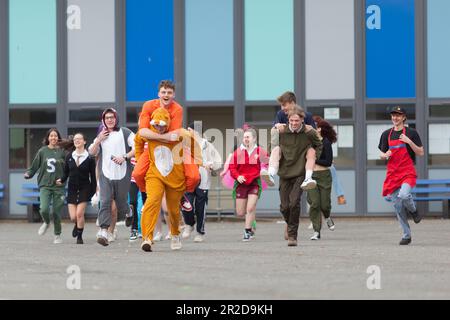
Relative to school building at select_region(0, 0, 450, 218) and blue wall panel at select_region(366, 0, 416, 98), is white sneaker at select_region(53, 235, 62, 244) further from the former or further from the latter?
blue wall panel at select_region(366, 0, 416, 98)

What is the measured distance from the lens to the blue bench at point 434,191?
25.5 metres

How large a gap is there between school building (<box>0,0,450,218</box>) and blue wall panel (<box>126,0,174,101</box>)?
0.02 meters

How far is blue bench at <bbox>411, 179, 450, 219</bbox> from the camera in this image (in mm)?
25500

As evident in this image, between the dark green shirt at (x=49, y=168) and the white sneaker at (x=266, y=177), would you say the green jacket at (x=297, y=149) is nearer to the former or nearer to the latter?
the white sneaker at (x=266, y=177)

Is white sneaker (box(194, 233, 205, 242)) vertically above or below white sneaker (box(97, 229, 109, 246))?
below

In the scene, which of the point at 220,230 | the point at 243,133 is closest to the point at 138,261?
the point at 243,133

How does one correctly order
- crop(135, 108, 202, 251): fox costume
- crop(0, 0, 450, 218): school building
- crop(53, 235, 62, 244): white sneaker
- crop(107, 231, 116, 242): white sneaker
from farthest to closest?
crop(0, 0, 450, 218): school building < crop(53, 235, 62, 244): white sneaker < crop(107, 231, 116, 242): white sneaker < crop(135, 108, 202, 251): fox costume

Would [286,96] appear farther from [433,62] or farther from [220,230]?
[433,62]

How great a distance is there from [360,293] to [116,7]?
17.5 meters

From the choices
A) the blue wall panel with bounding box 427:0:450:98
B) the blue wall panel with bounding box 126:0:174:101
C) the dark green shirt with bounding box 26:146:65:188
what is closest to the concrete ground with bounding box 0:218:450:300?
the dark green shirt with bounding box 26:146:65:188

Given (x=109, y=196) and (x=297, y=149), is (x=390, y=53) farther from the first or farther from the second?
(x=109, y=196)

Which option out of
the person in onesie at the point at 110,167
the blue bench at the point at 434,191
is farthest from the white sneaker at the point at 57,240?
the blue bench at the point at 434,191

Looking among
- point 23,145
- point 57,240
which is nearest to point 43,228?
point 57,240

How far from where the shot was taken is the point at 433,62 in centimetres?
2598
